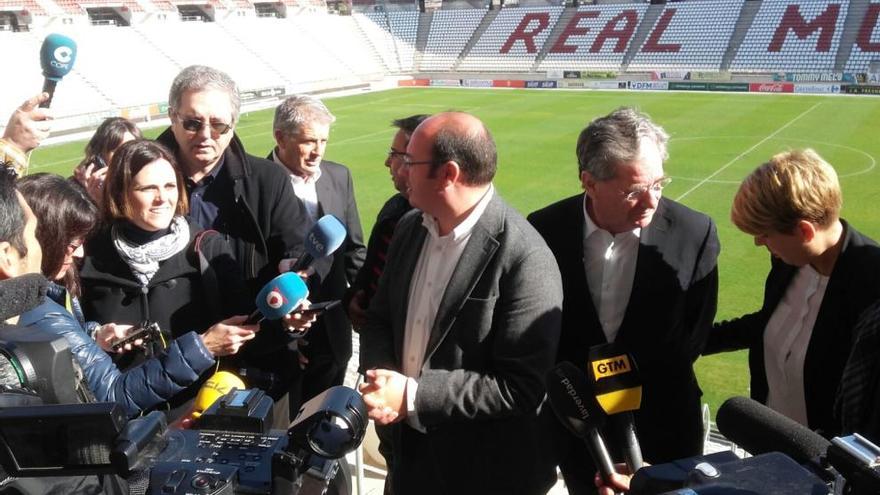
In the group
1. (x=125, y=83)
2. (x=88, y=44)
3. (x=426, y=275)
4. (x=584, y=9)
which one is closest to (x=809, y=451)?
(x=426, y=275)

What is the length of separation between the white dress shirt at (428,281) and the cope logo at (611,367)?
679mm

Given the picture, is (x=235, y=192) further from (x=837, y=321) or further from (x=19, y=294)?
(x=837, y=321)

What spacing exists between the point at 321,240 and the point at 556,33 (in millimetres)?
38196

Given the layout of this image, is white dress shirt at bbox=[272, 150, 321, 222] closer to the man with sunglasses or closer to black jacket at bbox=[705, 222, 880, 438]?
the man with sunglasses

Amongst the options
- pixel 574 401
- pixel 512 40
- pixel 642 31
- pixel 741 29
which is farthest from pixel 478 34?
pixel 574 401

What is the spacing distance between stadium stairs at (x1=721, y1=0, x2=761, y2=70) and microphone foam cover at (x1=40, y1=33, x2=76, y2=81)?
32.6 meters

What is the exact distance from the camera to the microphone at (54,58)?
3158mm

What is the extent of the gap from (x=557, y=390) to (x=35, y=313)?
4.86ft

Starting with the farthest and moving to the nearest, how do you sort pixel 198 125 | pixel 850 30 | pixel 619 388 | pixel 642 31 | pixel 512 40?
pixel 512 40 < pixel 642 31 < pixel 850 30 < pixel 198 125 < pixel 619 388

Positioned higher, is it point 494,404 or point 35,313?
point 35,313

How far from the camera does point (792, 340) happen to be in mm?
2443

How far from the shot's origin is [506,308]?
217 cm

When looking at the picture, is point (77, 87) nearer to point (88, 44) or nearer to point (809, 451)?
point (88, 44)

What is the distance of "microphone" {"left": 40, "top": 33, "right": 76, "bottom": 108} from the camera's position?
124 inches
